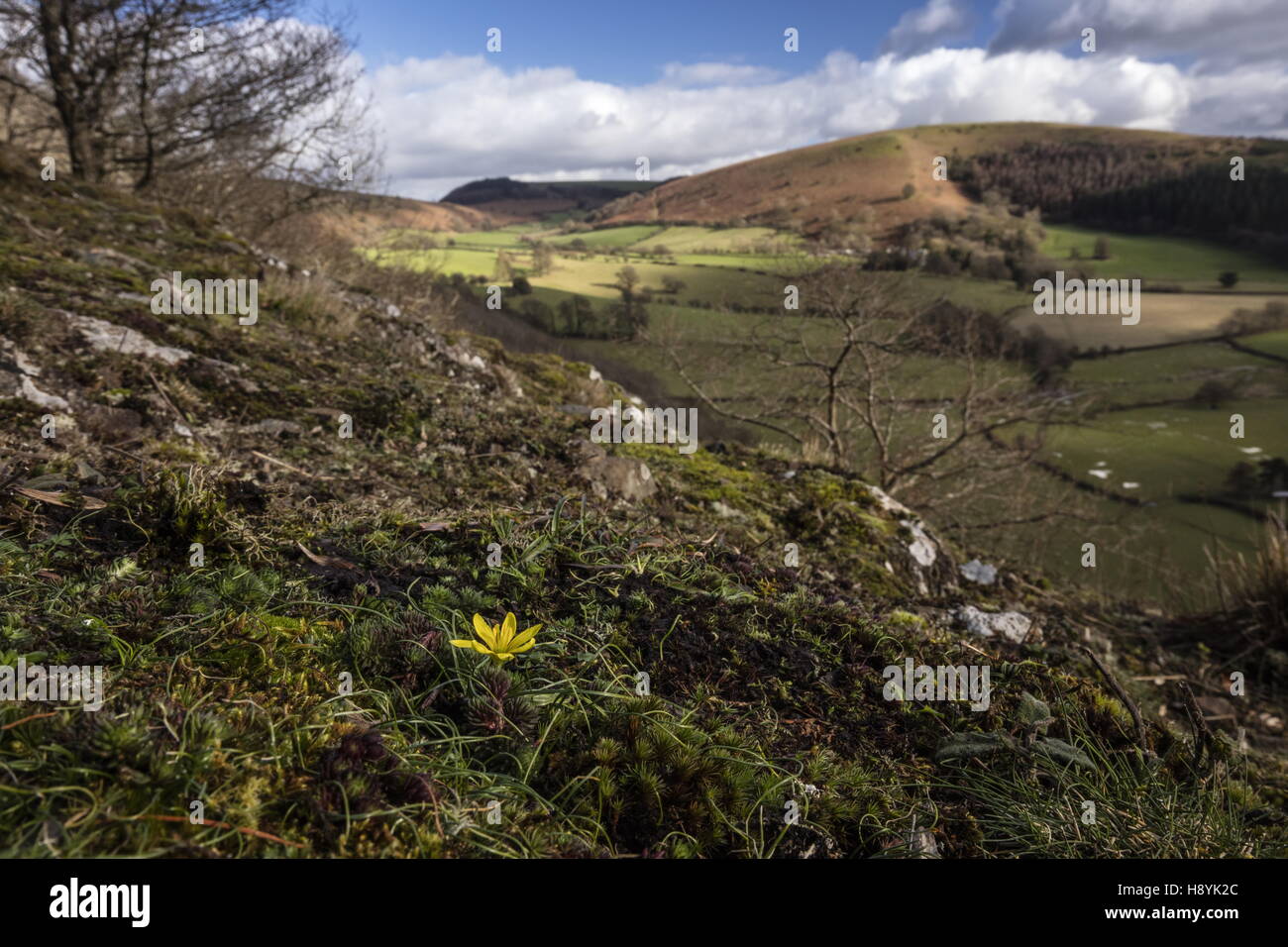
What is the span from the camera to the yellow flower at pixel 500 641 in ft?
6.37

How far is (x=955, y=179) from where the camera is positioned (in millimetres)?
45969

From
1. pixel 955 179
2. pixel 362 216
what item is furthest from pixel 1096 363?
pixel 362 216

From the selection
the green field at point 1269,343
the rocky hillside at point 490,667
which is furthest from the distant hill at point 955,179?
the rocky hillside at point 490,667

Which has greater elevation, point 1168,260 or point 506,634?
point 1168,260

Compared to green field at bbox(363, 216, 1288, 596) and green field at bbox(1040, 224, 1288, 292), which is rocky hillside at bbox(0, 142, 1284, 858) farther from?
green field at bbox(1040, 224, 1288, 292)

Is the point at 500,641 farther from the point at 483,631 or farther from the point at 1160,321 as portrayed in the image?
the point at 1160,321

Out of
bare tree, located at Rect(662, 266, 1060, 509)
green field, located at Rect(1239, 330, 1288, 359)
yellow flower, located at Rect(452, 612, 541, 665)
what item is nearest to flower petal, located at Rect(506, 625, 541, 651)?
yellow flower, located at Rect(452, 612, 541, 665)

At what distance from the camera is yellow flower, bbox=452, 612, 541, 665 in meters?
1.94

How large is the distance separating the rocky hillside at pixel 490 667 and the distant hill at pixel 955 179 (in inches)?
1007

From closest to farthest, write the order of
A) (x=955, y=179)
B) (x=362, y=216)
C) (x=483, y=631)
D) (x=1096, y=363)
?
(x=483, y=631) → (x=362, y=216) → (x=1096, y=363) → (x=955, y=179)

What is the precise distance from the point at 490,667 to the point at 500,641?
8 centimetres

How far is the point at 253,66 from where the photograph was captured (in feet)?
34.9
